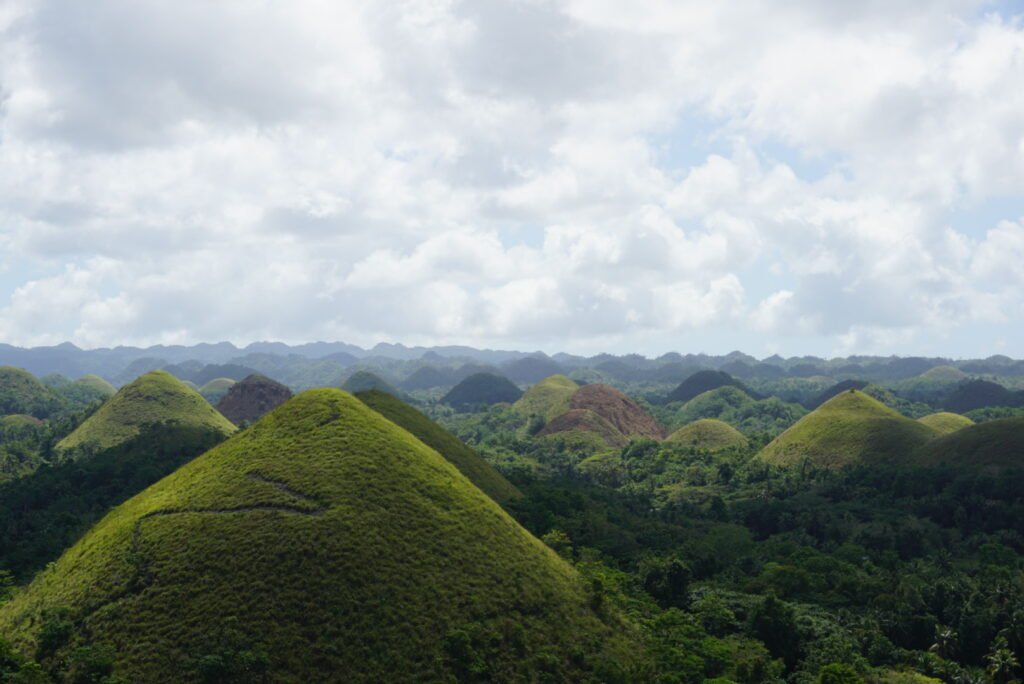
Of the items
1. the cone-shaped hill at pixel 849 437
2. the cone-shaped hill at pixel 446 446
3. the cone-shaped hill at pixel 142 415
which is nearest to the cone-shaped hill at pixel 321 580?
the cone-shaped hill at pixel 446 446

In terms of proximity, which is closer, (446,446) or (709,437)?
(446,446)

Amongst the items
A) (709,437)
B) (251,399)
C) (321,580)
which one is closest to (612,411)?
(709,437)

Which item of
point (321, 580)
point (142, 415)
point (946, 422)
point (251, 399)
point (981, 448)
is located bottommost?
point (321, 580)

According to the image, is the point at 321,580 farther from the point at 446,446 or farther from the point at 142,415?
the point at 142,415

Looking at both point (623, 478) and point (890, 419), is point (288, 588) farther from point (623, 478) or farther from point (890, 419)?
point (890, 419)

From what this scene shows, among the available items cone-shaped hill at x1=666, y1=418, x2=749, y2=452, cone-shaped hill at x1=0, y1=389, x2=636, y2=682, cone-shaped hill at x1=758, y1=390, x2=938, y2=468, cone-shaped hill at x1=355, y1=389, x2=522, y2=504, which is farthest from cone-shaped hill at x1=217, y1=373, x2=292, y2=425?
cone-shaped hill at x1=0, y1=389, x2=636, y2=682

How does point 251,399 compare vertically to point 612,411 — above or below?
Result: above

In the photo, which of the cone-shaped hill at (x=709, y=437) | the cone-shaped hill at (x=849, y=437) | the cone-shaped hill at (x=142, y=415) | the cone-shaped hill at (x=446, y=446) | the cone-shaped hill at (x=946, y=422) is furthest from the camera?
the cone-shaped hill at (x=709, y=437)

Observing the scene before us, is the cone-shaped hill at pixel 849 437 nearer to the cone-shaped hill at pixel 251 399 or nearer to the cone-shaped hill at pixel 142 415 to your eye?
the cone-shaped hill at pixel 142 415
